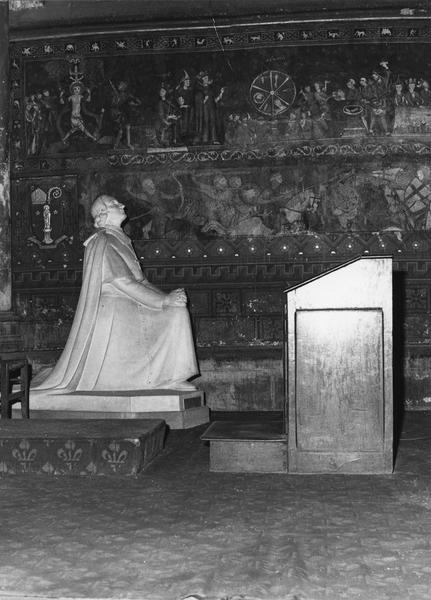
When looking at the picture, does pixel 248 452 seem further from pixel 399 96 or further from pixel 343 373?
pixel 399 96

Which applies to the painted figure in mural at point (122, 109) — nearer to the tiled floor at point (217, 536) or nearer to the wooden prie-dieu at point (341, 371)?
the wooden prie-dieu at point (341, 371)

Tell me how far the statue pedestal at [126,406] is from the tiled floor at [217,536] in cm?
227

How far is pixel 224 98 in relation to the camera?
10.6 m

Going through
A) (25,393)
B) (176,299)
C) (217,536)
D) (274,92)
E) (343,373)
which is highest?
(274,92)

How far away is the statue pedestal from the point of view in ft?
25.7

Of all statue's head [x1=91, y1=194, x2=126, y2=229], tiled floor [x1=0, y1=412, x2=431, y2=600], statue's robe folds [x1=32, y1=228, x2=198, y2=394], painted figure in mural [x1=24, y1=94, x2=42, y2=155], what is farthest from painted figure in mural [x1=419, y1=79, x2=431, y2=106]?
tiled floor [x1=0, y1=412, x2=431, y2=600]

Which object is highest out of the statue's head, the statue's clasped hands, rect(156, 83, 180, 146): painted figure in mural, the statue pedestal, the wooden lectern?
rect(156, 83, 180, 146): painted figure in mural

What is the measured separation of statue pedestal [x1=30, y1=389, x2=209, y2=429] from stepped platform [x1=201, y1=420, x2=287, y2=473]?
223cm

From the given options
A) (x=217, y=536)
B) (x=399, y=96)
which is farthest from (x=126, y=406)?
(x=399, y=96)

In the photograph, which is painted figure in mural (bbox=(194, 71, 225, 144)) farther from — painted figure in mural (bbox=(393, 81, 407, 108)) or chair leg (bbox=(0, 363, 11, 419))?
chair leg (bbox=(0, 363, 11, 419))

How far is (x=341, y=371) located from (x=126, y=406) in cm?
322

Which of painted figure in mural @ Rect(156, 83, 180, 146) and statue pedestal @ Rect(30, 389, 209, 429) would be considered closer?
statue pedestal @ Rect(30, 389, 209, 429)

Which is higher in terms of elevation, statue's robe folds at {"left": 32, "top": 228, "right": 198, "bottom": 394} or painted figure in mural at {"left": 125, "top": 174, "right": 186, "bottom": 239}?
painted figure in mural at {"left": 125, "top": 174, "right": 186, "bottom": 239}

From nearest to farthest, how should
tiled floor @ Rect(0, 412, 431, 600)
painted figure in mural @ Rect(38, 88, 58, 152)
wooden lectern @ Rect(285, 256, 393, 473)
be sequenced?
tiled floor @ Rect(0, 412, 431, 600), wooden lectern @ Rect(285, 256, 393, 473), painted figure in mural @ Rect(38, 88, 58, 152)
